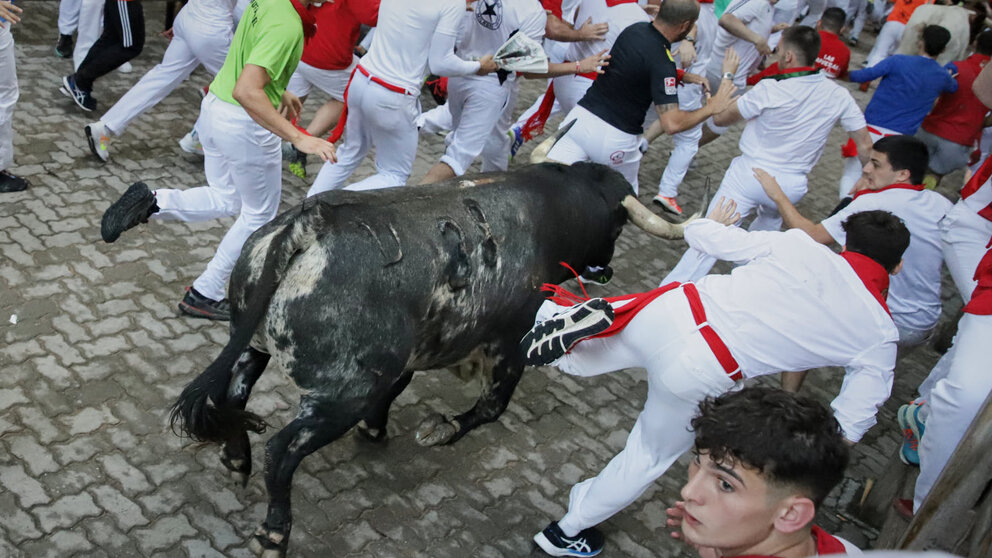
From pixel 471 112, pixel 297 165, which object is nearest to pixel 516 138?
pixel 471 112

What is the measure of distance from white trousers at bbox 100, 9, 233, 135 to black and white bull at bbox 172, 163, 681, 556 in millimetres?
3302

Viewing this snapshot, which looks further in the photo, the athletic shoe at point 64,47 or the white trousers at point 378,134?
the athletic shoe at point 64,47

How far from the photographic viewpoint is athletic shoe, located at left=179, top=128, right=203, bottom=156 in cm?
682

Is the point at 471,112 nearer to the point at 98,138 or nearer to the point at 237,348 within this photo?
the point at 98,138

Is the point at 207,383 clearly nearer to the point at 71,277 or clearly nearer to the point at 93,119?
the point at 71,277

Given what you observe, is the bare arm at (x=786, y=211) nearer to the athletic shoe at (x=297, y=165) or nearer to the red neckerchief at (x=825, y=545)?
the red neckerchief at (x=825, y=545)

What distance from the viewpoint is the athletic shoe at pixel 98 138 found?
6.40 m

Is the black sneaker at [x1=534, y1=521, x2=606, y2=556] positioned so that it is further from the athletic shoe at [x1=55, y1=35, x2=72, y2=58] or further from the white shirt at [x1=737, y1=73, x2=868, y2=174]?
the athletic shoe at [x1=55, y1=35, x2=72, y2=58]

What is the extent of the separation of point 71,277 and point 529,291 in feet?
9.63

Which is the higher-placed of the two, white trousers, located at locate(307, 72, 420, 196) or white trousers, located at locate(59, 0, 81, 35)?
white trousers, located at locate(307, 72, 420, 196)

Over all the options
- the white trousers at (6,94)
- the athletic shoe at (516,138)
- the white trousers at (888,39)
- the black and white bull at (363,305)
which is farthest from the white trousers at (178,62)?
the white trousers at (888,39)

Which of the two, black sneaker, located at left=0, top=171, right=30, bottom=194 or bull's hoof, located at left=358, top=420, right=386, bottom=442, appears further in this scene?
black sneaker, located at left=0, top=171, right=30, bottom=194

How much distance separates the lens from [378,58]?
18.7 feet

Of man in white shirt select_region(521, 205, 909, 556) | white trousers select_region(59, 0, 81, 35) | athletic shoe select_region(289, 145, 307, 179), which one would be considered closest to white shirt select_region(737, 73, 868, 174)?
man in white shirt select_region(521, 205, 909, 556)
